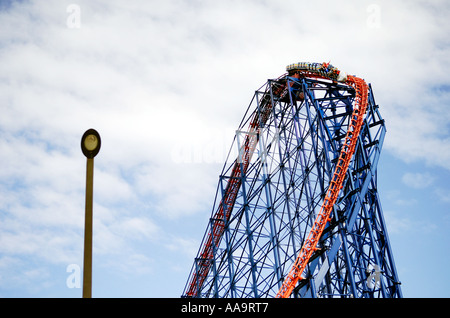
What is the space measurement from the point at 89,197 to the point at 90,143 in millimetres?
693

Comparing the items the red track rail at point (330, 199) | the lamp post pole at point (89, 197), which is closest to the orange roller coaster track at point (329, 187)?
the red track rail at point (330, 199)

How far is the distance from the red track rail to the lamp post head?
50.8ft

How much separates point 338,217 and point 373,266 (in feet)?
7.46

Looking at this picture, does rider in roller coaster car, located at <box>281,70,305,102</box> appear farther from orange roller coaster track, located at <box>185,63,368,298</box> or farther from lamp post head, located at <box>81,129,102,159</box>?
lamp post head, located at <box>81,129,102,159</box>

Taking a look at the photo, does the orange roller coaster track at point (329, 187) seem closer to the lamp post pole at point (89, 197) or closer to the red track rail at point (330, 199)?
the red track rail at point (330, 199)

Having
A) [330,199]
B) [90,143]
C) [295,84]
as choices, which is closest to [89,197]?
[90,143]

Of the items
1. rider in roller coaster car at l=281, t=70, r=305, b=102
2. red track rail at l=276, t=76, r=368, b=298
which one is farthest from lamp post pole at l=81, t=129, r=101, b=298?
rider in roller coaster car at l=281, t=70, r=305, b=102

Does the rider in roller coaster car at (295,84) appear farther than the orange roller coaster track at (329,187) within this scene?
Yes

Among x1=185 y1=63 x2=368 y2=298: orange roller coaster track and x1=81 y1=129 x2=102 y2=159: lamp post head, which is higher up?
x1=185 y1=63 x2=368 y2=298: orange roller coaster track

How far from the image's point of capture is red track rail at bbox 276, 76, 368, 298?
21.0 metres

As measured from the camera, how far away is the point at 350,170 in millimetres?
22656

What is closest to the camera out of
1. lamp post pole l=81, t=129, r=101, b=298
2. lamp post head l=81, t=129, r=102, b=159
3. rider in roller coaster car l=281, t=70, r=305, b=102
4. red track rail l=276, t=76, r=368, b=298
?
lamp post pole l=81, t=129, r=101, b=298

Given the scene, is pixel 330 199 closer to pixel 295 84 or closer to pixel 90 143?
pixel 295 84

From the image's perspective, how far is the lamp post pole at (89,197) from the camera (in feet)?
20.0
